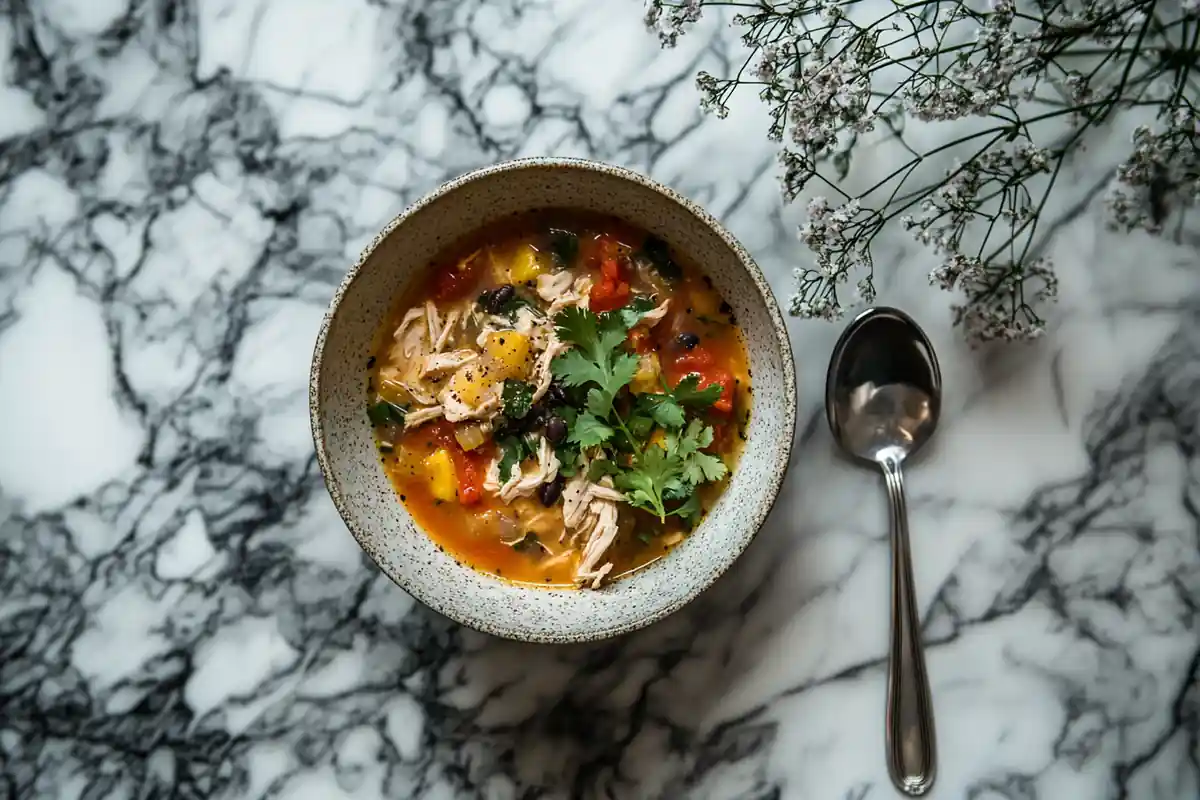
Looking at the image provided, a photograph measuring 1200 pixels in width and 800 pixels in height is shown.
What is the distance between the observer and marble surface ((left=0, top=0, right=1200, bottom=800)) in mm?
2613

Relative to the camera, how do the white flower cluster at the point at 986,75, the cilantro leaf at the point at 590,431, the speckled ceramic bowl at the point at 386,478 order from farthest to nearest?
the cilantro leaf at the point at 590,431, the speckled ceramic bowl at the point at 386,478, the white flower cluster at the point at 986,75

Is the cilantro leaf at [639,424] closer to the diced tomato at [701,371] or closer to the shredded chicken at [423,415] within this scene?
the diced tomato at [701,371]

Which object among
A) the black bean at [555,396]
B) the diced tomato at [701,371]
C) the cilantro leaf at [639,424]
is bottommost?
the cilantro leaf at [639,424]

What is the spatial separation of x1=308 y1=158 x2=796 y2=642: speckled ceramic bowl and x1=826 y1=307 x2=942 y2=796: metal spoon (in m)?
0.26

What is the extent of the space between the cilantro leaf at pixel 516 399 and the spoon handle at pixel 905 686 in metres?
0.89

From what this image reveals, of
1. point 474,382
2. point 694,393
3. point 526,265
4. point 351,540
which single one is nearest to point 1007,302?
point 694,393

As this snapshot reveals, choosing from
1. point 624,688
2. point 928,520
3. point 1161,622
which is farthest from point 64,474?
point 1161,622

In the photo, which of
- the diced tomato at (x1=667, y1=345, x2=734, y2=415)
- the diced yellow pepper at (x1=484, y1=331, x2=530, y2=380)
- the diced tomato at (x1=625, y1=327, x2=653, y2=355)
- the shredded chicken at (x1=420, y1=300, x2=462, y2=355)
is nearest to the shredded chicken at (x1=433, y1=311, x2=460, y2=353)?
the shredded chicken at (x1=420, y1=300, x2=462, y2=355)

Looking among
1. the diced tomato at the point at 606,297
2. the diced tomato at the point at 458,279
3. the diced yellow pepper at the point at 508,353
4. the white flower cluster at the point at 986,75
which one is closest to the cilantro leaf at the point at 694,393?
the diced tomato at the point at 606,297

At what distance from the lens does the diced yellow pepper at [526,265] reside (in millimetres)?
2545

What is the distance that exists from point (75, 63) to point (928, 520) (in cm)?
251

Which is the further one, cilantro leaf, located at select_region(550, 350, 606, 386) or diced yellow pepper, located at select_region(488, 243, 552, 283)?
diced yellow pepper, located at select_region(488, 243, 552, 283)

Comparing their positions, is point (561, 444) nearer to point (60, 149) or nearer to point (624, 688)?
point (624, 688)

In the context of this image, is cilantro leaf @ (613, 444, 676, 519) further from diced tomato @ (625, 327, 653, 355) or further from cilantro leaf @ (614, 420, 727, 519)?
diced tomato @ (625, 327, 653, 355)
